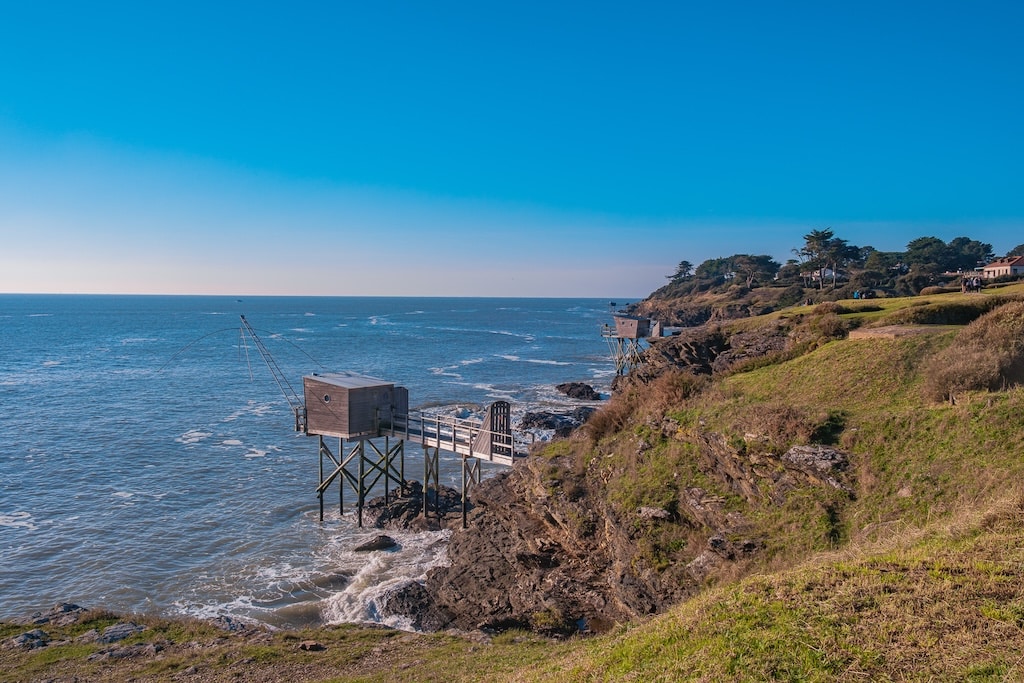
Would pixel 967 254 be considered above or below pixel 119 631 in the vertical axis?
above

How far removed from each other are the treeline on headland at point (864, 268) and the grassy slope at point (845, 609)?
5839 centimetres

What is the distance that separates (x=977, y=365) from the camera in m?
16.0

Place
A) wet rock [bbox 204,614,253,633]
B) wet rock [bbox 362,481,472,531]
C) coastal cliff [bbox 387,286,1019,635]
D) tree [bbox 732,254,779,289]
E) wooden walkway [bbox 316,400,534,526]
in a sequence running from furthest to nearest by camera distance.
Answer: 1. tree [bbox 732,254,779,289]
2. wet rock [bbox 362,481,472,531]
3. wooden walkway [bbox 316,400,534,526]
4. wet rock [bbox 204,614,253,633]
5. coastal cliff [bbox 387,286,1019,635]

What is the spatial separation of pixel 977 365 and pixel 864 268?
97177 mm

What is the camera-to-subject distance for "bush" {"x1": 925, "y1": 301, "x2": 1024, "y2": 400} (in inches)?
621

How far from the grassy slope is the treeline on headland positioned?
58389mm

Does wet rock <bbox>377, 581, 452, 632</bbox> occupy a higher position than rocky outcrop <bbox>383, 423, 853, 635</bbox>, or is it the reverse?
rocky outcrop <bbox>383, 423, 853, 635</bbox>

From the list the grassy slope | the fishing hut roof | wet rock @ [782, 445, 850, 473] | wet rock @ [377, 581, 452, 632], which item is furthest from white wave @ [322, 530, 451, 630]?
wet rock @ [782, 445, 850, 473]

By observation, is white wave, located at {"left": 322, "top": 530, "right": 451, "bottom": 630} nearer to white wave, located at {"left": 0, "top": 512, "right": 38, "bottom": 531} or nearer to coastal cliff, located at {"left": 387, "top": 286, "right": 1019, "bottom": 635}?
coastal cliff, located at {"left": 387, "top": 286, "right": 1019, "bottom": 635}

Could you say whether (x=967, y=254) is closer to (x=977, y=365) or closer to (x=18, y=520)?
(x=977, y=365)

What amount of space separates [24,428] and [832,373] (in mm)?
45886

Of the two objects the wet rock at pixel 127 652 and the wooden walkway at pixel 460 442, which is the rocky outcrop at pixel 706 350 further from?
the wet rock at pixel 127 652

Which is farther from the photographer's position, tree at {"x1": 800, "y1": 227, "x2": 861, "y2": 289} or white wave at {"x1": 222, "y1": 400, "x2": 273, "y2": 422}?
tree at {"x1": 800, "y1": 227, "x2": 861, "y2": 289}

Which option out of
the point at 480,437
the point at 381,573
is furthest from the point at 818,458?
the point at 381,573
